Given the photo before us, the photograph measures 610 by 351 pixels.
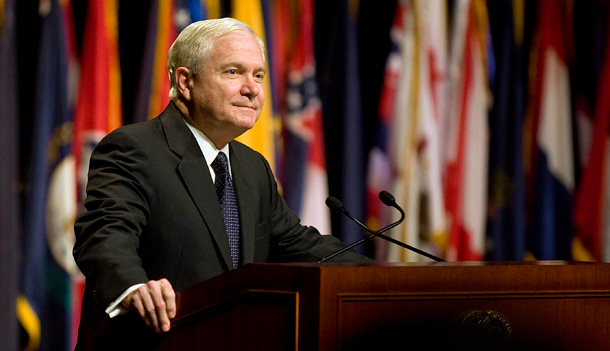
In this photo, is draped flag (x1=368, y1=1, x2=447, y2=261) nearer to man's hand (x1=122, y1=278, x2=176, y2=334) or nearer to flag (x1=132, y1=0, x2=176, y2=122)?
flag (x1=132, y1=0, x2=176, y2=122)

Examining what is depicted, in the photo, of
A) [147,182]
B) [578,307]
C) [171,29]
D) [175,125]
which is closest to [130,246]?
[147,182]

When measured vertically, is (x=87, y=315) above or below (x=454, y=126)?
below

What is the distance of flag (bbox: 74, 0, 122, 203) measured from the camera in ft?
12.1

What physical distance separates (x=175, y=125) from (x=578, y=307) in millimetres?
1190

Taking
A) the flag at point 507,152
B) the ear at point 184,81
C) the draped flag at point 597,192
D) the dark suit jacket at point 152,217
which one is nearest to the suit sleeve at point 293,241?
the dark suit jacket at point 152,217

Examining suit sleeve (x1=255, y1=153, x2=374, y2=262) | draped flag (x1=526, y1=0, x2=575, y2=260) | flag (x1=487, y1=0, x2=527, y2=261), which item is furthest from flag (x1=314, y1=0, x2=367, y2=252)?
suit sleeve (x1=255, y1=153, x2=374, y2=262)

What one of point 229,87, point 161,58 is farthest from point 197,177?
point 161,58

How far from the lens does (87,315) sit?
2.13 metres

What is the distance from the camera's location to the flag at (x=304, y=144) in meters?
4.05

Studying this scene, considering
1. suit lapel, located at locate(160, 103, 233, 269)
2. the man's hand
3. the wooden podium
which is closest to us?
the wooden podium

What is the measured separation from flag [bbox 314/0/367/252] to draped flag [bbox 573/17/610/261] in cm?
122

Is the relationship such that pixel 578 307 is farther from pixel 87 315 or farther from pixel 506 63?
pixel 506 63

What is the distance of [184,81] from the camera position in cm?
239

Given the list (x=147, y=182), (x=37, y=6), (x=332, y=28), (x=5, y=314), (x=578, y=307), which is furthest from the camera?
(x=332, y=28)
